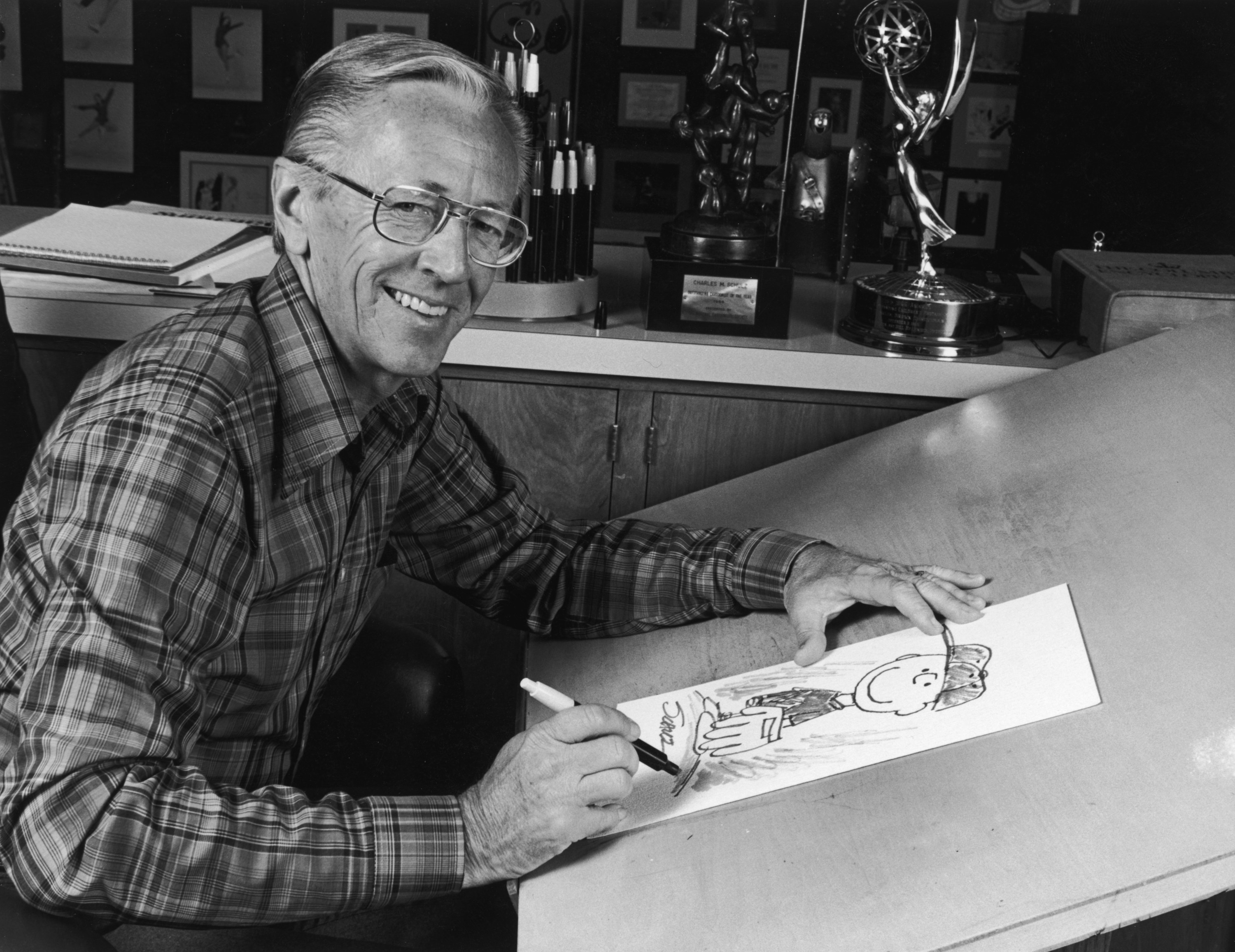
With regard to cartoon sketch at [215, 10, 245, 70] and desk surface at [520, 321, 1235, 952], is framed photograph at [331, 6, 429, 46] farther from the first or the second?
desk surface at [520, 321, 1235, 952]

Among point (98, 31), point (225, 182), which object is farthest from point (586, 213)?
point (98, 31)

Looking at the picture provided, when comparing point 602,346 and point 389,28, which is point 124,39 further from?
point 602,346

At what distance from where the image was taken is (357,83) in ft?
3.79

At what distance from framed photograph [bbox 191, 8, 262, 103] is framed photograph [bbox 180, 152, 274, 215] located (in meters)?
0.11

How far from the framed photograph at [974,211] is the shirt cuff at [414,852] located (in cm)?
161

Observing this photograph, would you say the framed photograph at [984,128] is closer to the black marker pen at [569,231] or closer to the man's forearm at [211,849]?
the black marker pen at [569,231]

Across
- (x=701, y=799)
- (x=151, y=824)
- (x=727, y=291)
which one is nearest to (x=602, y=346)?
(x=727, y=291)

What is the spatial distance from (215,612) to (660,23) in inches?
58.3

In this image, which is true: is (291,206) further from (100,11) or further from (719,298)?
(100,11)

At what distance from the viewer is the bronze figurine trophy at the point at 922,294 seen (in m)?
1.72

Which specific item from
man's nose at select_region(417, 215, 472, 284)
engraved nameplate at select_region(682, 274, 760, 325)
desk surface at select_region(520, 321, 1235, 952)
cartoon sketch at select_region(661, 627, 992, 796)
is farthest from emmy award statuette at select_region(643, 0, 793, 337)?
cartoon sketch at select_region(661, 627, 992, 796)

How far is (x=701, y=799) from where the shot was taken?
101cm

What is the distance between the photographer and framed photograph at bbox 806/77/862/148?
217 cm
